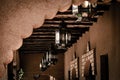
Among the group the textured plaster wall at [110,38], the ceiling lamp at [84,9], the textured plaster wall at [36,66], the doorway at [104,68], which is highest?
the ceiling lamp at [84,9]

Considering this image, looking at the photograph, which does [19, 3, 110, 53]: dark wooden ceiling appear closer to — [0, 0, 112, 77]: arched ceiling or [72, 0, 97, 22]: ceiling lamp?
[72, 0, 97, 22]: ceiling lamp

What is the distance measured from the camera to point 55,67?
29.4 meters

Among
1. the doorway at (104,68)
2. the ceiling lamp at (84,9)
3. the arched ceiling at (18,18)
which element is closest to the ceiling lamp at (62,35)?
the ceiling lamp at (84,9)

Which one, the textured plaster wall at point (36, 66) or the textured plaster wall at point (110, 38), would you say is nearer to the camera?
the textured plaster wall at point (110, 38)

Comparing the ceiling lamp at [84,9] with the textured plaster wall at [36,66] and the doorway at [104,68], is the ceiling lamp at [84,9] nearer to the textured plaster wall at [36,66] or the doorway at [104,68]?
the doorway at [104,68]

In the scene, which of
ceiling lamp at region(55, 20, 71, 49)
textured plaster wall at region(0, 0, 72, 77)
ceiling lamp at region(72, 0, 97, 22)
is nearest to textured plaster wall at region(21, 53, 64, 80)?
ceiling lamp at region(55, 20, 71, 49)

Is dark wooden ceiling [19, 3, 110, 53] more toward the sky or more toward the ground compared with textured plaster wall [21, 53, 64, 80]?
more toward the sky

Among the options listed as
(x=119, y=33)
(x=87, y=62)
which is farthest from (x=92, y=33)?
(x=119, y=33)

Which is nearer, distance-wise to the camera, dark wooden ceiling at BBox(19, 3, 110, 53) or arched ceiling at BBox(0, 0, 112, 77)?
arched ceiling at BBox(0, 0, 112, 77)

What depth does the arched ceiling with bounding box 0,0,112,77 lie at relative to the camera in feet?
16.7

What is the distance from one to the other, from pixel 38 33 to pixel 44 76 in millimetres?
12591

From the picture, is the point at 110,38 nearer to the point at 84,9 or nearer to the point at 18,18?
the point at 84,9

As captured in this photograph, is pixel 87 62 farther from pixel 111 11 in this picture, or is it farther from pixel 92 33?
pixel 111 11

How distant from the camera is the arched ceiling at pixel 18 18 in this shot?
16.7 feet
